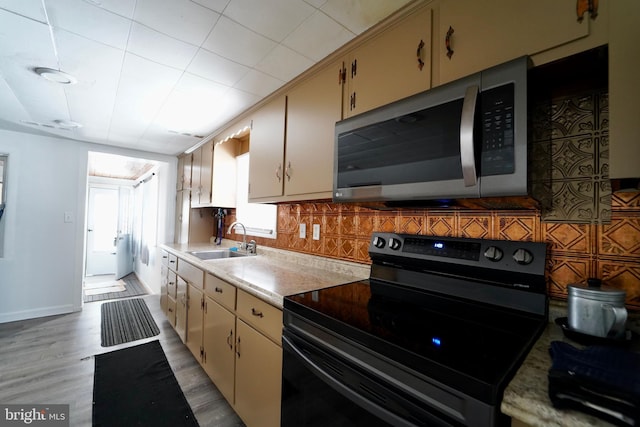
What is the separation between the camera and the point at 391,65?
46.7 inches

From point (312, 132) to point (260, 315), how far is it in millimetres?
1057

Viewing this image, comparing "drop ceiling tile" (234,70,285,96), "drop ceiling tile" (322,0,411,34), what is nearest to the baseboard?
"drop ceiling tile" (234,70,285,96)

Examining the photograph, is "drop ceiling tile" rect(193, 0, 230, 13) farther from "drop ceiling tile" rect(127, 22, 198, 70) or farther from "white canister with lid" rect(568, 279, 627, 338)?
"white canister with lid" rect(568, 279, 627, 338)

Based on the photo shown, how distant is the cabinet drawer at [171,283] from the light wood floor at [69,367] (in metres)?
0.42

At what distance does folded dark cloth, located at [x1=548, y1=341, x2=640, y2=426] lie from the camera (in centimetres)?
46

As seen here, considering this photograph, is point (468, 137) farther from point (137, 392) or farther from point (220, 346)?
point (137, 392)

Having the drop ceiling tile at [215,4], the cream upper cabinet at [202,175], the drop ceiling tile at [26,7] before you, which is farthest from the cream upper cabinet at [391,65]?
the cream upper cabinet at [202,175]

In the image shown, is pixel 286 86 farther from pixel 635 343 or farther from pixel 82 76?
pixel 635 343

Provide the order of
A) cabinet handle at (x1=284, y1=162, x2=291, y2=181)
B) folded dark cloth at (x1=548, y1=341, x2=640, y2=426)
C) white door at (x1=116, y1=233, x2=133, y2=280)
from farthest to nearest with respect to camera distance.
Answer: white door at (x1=116, y1=233, x2=133, y2=280), cabinet handle at (x1=284, y1=162, x2=291, y2=181), folded dark cloth at (x1=548, y1=341, x2=640, y2=426)

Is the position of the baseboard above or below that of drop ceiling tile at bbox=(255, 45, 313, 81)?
below

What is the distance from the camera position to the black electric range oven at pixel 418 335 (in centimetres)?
61

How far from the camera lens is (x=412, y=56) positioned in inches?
43.4

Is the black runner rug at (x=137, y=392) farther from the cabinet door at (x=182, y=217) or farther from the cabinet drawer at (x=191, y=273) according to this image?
the cabinet door at (x=182, y=217)

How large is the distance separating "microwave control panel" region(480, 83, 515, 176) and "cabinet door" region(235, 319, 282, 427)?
1.13 m
